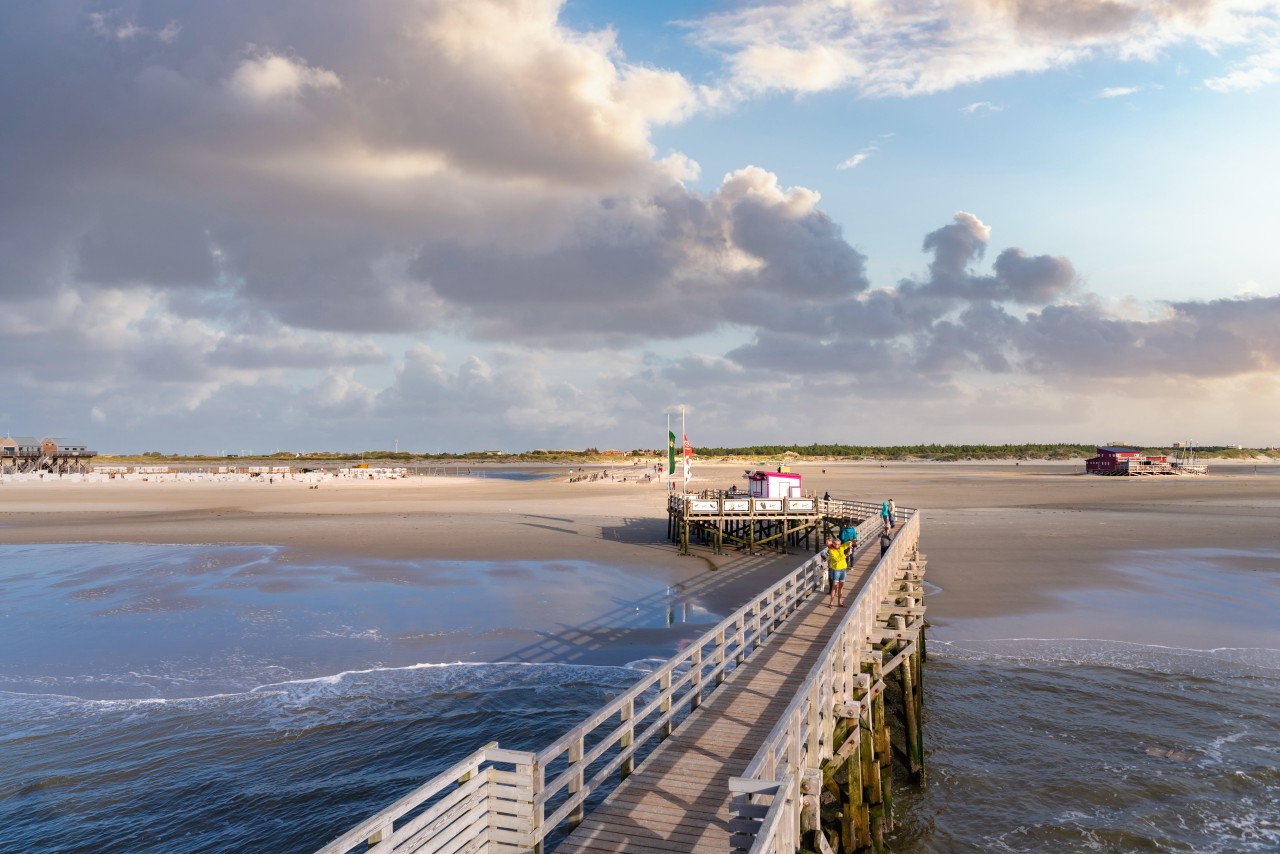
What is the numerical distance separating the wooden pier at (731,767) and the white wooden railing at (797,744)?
0.02m

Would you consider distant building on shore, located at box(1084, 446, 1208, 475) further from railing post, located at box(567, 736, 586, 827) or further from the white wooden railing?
railing post, located at box(567, 736, 586, 827)

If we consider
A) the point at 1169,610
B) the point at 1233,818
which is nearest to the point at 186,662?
the point at 1233,818

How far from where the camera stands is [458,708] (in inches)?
658

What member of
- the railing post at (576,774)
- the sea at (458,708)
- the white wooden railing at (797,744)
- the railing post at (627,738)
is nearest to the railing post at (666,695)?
the railing post at (627,738)

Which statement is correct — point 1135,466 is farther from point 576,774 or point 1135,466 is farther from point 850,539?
point 576,774

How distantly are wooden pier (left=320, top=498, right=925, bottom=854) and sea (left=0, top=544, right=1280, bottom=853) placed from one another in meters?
1.43

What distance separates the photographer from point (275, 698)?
17375 mm

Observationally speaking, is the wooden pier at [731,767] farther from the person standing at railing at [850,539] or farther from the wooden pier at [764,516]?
the wooden pier at [764,516]

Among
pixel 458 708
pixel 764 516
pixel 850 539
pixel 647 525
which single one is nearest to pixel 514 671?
pixel 458 708

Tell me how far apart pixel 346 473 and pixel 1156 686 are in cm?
9562

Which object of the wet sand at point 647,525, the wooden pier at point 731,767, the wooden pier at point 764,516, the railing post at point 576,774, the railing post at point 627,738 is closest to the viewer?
the wooden pier at point 731,767

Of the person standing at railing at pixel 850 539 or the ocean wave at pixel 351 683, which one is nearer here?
the ocean wave at pixel 351 683

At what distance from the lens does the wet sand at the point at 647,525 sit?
103 feet

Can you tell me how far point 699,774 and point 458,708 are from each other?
830 cm
